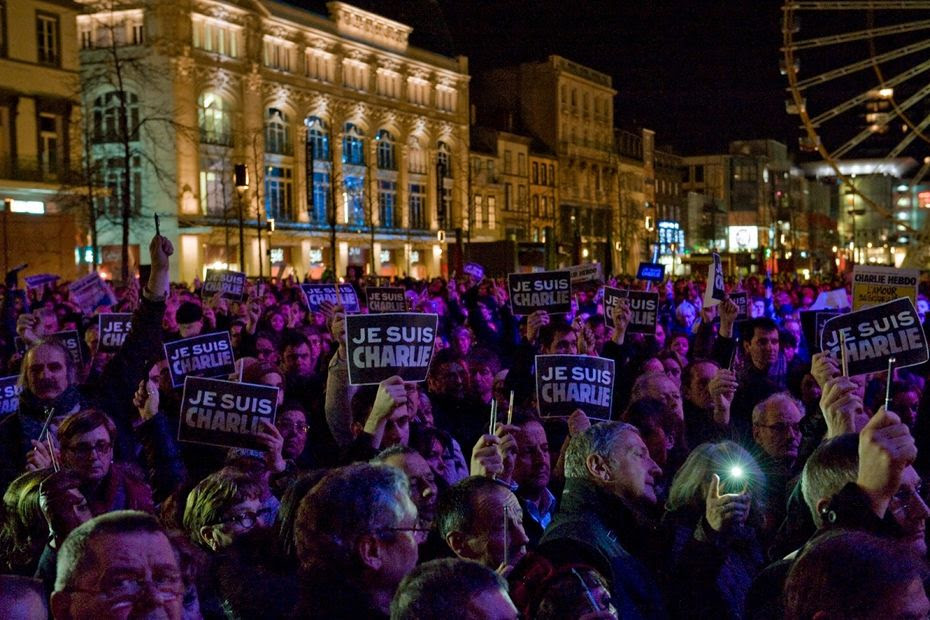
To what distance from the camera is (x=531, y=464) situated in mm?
5484

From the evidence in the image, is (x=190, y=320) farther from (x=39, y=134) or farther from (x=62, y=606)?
(x=39, y=134)

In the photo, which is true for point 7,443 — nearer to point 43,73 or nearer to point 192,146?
point 43,73

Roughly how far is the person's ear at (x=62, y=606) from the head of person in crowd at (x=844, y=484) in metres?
2.29

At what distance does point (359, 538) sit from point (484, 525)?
3.09 ft

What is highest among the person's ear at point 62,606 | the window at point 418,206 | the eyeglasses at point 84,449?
the window at point 418,206

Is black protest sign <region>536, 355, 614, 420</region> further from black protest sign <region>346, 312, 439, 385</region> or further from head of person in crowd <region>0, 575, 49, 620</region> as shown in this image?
head of person in crowd <region>0, 575, 49, 620</region>

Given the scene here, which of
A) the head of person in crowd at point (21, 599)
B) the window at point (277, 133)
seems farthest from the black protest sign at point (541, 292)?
the window at point (277, 133)

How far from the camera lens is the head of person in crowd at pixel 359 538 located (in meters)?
2.95

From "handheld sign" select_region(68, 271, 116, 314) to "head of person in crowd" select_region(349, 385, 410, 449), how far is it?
7044mm

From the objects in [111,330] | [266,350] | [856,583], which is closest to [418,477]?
[856,583]

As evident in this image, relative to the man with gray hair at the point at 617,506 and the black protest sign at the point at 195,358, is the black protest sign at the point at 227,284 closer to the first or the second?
the black protest sign at the point at 195,358

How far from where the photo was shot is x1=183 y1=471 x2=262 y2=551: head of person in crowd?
167 inches

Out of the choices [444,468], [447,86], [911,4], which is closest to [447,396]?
[444,468]

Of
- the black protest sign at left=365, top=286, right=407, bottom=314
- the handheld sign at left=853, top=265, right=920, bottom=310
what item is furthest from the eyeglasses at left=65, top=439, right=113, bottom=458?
the black protest sign at left=365, top=286, right=407, bottom=314
